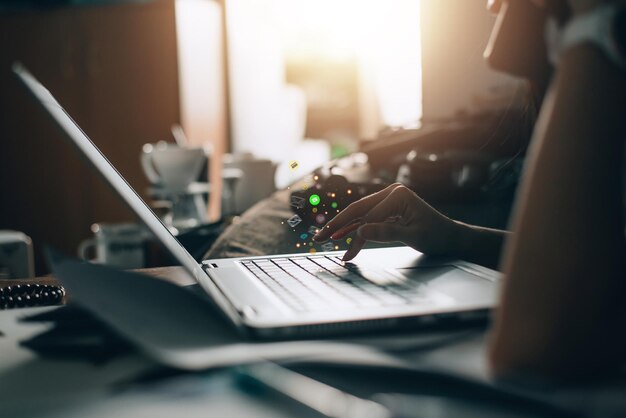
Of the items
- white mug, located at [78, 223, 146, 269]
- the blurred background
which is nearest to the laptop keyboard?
white mug, located at [78, 223, 146, 269]

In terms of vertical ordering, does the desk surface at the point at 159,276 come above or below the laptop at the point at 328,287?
below

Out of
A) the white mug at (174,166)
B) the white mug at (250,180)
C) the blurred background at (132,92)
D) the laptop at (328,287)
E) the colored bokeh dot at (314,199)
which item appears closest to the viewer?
the laptop at (328,287)

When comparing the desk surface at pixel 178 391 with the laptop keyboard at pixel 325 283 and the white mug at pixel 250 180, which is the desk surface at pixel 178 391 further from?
the white mug at pixel 250 180

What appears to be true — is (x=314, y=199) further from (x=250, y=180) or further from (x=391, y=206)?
(x=250, y=180)

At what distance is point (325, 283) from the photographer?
1.87 ft

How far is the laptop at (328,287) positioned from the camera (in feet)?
1.43

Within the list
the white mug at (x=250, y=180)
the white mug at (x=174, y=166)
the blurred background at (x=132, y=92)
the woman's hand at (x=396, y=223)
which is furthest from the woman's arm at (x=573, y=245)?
the blurred background at (x=132, y=92)

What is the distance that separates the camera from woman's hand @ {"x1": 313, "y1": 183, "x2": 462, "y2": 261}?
0.67 metres

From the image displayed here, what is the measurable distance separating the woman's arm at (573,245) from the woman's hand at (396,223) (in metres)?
0.32

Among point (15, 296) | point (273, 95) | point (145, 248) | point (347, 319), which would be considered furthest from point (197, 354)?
point (273, 95)

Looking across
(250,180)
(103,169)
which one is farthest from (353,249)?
(250,180)

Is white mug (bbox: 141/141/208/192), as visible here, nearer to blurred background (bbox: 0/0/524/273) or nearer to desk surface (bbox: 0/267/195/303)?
blurred background (bbox: 0/0/524/273)

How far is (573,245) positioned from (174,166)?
2820 millimetres

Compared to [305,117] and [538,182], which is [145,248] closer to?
[538,182]
